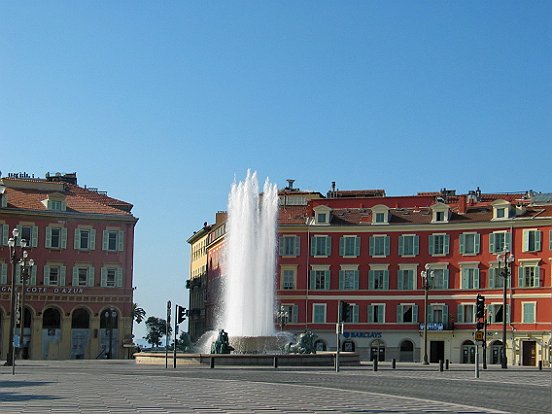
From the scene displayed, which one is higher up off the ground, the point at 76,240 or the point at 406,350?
the point at 76,240

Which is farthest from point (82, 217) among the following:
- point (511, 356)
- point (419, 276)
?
point (511, 356)

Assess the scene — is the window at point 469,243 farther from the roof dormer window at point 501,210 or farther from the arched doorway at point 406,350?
the arched doorway at point 406,350

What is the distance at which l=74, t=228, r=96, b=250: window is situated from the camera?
296ft

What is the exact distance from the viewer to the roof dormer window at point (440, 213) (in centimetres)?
9225

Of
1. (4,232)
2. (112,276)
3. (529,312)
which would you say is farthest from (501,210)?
(4,232)

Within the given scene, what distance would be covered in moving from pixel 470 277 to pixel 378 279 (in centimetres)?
806

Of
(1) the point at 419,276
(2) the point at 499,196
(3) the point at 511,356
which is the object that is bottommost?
(3) the point at 511,356

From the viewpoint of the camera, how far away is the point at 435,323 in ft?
303

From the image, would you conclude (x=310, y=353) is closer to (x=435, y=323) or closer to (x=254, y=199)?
(x=254, y=199)

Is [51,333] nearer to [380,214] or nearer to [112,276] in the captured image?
[112,276]

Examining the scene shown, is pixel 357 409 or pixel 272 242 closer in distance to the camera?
pixel 357 409

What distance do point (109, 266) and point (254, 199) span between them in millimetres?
20046

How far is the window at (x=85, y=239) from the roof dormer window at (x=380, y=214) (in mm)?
24194

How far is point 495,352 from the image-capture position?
89.1 m
